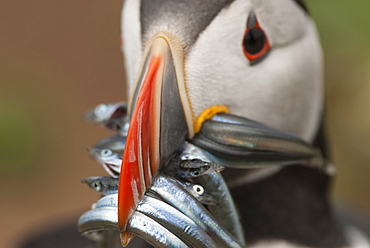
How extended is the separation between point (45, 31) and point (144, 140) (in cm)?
371

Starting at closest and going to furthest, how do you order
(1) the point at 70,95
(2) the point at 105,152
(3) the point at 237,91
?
(2) the point at 105,152 → (3) the point at 237,91 → (1) the point at 70,95

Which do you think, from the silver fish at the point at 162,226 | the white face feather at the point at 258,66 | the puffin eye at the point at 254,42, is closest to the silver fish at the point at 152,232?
the silver fish at the point at 162,226

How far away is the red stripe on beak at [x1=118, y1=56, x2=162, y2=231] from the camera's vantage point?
80 centimetres

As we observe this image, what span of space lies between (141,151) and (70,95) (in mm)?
3323

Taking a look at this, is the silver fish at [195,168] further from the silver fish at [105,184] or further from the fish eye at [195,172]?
the silver fish at [105,184]

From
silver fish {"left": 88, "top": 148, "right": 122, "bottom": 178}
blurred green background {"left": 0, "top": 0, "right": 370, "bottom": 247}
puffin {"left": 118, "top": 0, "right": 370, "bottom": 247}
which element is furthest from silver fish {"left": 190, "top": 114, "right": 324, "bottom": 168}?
blurred green background {"left": 0, "top": 0, "right": 370, "bottom": 247}

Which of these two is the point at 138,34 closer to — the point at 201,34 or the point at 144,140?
the point at 201,34

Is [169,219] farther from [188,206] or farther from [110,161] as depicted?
[110,161]

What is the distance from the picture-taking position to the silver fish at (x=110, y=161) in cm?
87

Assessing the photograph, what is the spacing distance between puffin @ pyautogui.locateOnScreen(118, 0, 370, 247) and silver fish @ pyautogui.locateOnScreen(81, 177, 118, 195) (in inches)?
2.4

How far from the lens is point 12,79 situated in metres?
3.95

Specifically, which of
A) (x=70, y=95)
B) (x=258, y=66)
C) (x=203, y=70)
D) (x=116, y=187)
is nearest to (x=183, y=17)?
(x=203, y=70)

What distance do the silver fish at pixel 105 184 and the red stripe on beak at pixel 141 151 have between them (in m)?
0.06

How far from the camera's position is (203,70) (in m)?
0.95
